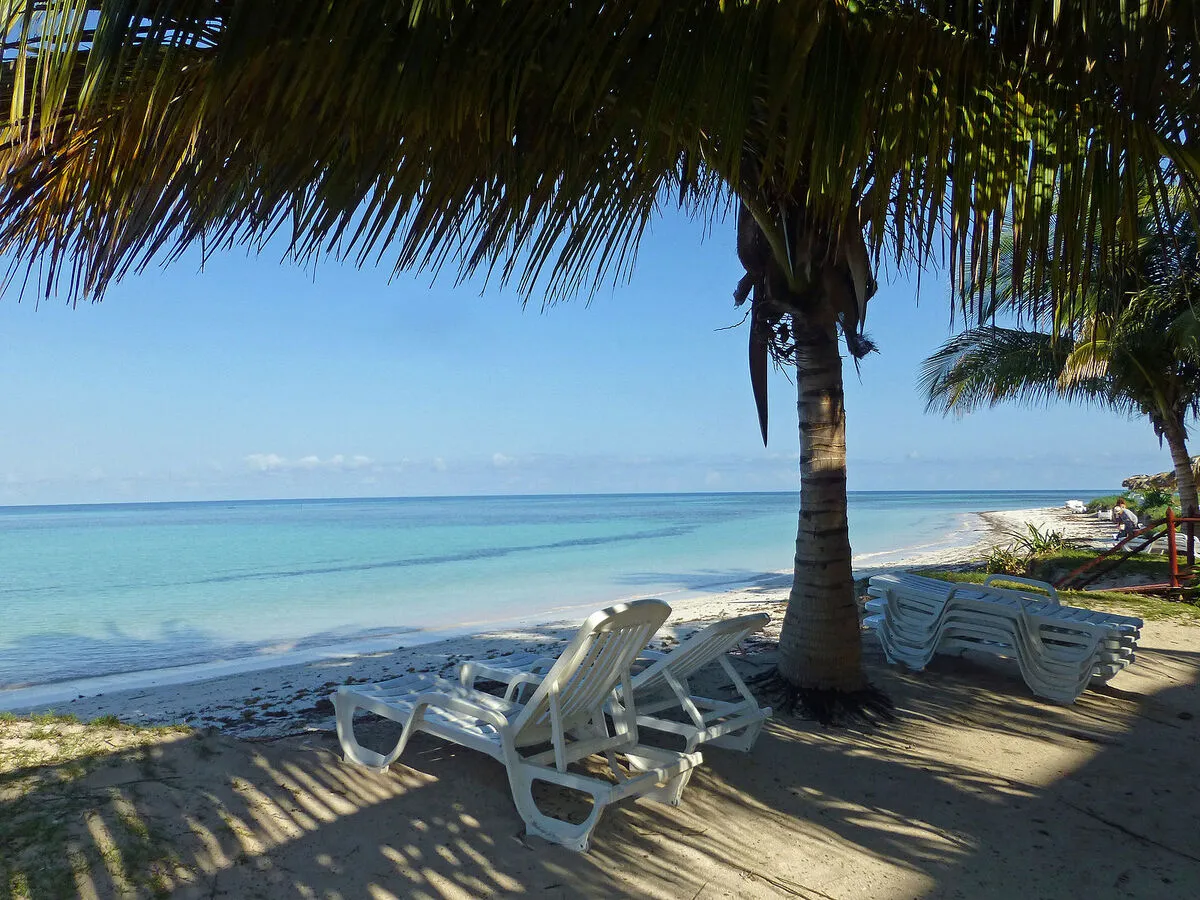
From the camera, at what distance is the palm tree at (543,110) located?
6.89 feet

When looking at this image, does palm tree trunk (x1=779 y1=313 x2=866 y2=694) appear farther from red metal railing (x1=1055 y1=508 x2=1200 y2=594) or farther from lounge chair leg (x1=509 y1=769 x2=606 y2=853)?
red metal railing (x1=1055 y1=508 x2=1200 y2=594)

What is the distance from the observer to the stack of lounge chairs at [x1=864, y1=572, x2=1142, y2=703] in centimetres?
511

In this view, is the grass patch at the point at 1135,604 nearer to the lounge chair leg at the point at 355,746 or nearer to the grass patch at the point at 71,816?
the lounge chair leg at the point at 355,746

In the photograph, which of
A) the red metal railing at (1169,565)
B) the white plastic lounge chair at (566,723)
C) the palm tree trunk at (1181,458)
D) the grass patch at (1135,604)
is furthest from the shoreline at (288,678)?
the palm tree trunk at (1181,458)

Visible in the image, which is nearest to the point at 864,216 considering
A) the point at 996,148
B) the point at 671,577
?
the point at 996,148

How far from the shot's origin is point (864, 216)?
2938mm

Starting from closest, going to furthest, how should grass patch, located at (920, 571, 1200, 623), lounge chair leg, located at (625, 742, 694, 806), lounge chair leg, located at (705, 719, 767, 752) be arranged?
lounge chair leg, located at (625, 742, 694, 806) → lounge chair leg, located at (705, 719, 767, 752) → grass patch, located at (920, 571, 1200, 623)

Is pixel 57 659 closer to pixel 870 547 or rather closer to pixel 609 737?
pixel 609 737

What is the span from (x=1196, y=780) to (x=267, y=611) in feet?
47.1

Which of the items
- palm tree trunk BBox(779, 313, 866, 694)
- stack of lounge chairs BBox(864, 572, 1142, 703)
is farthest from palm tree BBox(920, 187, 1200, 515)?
palm tree trunk BBox(779, 313, 866, 694)

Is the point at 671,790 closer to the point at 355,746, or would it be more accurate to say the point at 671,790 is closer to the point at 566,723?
the point at 566,723

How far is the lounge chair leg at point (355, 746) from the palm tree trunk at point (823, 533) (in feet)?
7.77

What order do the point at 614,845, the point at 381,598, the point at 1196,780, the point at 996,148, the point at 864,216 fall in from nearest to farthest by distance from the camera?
the point at 996,148, the point at 864,216, the point at 614,845, the point at 1196,780, the point at 381,598

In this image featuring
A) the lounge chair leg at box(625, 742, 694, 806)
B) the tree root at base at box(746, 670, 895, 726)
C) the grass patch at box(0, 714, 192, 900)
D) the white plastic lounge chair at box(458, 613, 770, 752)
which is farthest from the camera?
the tree root at base at box(746, 670, 895, 726)
